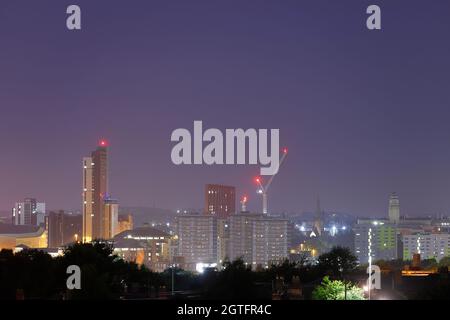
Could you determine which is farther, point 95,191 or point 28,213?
A: point 28,213

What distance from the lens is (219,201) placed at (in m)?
95.0

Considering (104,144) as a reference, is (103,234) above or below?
below

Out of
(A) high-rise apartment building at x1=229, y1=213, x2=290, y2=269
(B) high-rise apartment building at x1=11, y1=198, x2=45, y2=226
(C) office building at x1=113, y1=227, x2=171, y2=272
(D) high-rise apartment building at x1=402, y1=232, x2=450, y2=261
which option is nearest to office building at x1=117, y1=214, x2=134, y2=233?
(C) office building at x1=113, y1=227, x2=171, y2=272

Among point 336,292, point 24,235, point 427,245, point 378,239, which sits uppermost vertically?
point 336,292

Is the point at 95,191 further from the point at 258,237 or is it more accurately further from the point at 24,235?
the point at 258,237

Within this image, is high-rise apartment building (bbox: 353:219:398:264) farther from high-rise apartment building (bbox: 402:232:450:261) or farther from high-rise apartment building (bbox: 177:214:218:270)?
high-rise apartment building (bbox: 177:214:218:270)

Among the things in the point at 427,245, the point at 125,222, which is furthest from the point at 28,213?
the point at 427,245

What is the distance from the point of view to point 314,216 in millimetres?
118125

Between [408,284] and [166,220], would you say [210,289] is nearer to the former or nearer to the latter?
[408,284]

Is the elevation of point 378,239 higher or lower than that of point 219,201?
lower

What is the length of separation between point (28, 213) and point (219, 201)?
97.4 feet

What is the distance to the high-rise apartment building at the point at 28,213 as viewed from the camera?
4387 inches
